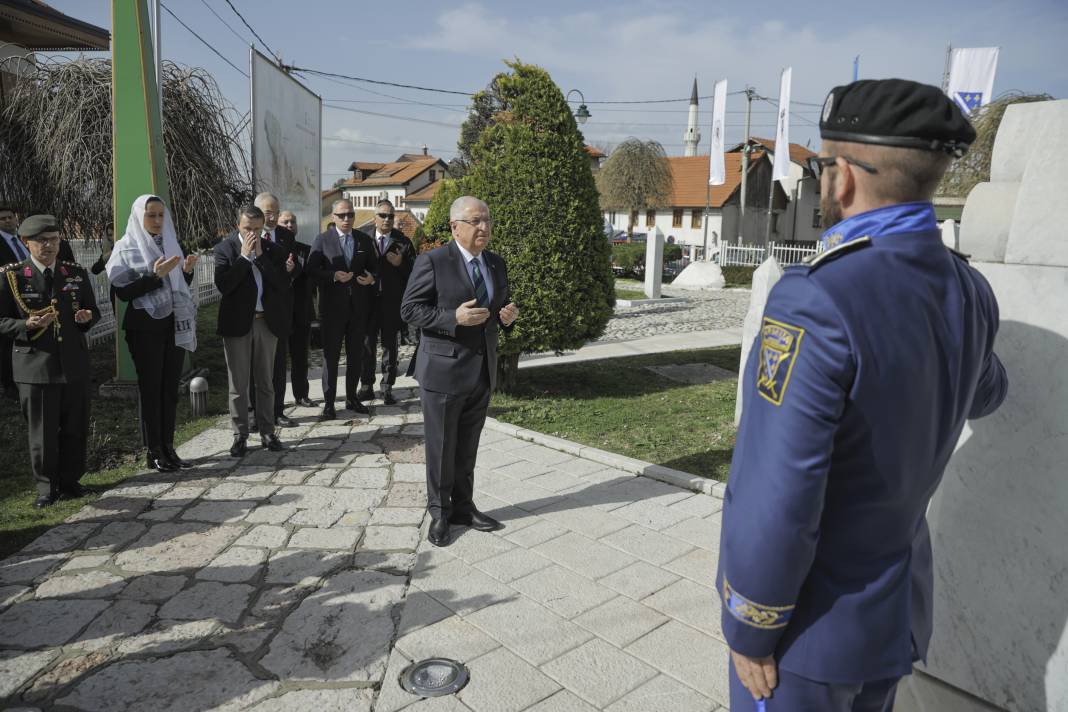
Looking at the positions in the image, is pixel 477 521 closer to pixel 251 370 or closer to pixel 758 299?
pixel 251 370

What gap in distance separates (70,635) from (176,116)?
9397 millimetres

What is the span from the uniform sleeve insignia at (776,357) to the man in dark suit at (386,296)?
6.87m

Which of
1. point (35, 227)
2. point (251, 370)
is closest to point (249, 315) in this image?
point (251, 370)

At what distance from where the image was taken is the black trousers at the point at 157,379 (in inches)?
226

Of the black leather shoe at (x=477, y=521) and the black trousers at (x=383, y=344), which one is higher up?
the black trousers at (x=383, y=344)

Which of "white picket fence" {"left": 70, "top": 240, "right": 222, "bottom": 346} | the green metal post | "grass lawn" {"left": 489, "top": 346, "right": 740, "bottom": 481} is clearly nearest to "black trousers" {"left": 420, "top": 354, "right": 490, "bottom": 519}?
"grass lawn" {"left": 489, "top": 346, "right": 740, "bottom": 481}

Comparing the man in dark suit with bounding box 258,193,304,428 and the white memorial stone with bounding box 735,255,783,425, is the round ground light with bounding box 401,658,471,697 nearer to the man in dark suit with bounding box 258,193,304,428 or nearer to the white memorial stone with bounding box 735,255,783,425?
the man in dark suit with bounding box 258,193,304,428

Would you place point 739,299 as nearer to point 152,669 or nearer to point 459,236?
point 459,236

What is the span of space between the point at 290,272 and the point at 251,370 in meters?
1.11

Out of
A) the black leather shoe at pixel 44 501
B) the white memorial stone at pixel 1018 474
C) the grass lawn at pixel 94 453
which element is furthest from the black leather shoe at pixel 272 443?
the white memorial stone at pixel 1018 474

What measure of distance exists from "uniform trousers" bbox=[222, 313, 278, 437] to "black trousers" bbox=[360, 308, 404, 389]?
5.41 feet

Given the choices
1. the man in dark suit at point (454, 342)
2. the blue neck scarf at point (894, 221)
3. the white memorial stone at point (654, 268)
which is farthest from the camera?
the white memorial stone at point (654, 268)

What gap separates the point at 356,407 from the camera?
307 inches

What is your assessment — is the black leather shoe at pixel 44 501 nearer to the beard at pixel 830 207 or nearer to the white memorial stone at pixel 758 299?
the beard at pixel 830 207
